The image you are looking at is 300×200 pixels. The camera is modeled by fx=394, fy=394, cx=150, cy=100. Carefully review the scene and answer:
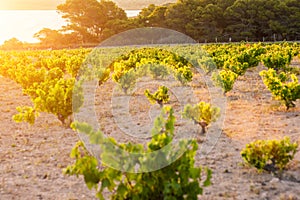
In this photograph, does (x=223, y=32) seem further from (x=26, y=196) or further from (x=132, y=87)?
(x=26, y=196)

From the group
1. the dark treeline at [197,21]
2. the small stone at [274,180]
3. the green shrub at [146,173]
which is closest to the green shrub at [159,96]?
the small stone at [274,180]

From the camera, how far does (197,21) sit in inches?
2186

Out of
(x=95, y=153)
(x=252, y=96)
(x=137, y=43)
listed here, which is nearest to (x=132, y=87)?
(x=252, y=96)

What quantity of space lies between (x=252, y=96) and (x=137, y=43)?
45.6m

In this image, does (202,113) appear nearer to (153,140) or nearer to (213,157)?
(213,157)

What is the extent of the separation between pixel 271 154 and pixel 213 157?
1.40 meters

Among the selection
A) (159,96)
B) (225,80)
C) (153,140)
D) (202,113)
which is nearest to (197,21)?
(225,80)

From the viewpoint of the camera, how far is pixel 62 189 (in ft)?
21.1

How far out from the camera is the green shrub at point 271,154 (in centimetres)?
651

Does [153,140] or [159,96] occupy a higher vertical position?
[153,140]

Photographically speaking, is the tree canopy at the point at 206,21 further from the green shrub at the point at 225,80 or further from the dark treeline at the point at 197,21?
the green shrub at the point at 225,80

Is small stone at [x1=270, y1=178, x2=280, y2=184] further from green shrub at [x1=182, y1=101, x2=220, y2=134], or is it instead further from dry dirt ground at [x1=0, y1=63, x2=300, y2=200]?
green shrub at [x1=182, y1=101, x2=220, y2=134]

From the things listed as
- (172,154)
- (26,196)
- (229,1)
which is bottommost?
(26,196)

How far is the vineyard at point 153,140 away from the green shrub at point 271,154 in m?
0.02
